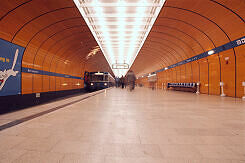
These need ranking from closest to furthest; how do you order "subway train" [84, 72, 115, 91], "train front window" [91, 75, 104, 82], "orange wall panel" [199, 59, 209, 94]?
"orange wall panel" [199, 59, 209, 94] < "subway train" [84, 72, 115, 91] < "train front window" [91, 75, 104, 82]

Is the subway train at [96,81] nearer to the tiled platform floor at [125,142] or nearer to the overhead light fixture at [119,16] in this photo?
the overhead light fixture at [119,16]

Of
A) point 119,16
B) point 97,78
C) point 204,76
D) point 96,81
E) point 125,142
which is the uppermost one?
point 119,16

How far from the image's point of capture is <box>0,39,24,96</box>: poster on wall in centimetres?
570

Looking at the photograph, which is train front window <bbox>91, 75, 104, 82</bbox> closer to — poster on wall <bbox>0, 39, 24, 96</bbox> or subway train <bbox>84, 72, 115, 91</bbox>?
subway train <bbox>84, 72, 115, 91</bbox>

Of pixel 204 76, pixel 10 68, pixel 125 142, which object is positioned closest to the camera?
pixel 125 142

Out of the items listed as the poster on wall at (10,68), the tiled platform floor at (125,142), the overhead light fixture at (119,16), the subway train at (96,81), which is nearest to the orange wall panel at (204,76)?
the overhead light fixture at (119,16)

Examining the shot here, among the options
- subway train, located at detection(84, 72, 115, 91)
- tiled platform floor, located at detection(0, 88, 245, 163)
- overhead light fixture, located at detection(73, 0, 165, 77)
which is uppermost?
overhead light fixture, located at detection(73, 0, 165, 77)

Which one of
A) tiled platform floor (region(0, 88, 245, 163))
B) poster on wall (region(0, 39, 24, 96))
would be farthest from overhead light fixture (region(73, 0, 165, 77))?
tiled platform floor (region(0, 88, 245, 163))

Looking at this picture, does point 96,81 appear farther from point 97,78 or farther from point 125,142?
point 125,142

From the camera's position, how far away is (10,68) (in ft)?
20.4

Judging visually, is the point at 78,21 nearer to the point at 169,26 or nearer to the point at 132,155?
the point at 169,26

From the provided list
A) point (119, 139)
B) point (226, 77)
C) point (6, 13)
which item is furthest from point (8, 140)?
point (226, 77)

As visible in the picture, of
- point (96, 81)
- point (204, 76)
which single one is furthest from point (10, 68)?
point (204, 76)

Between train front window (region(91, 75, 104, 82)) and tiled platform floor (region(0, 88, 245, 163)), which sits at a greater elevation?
train front window (region(91, 75, 104, 82))
